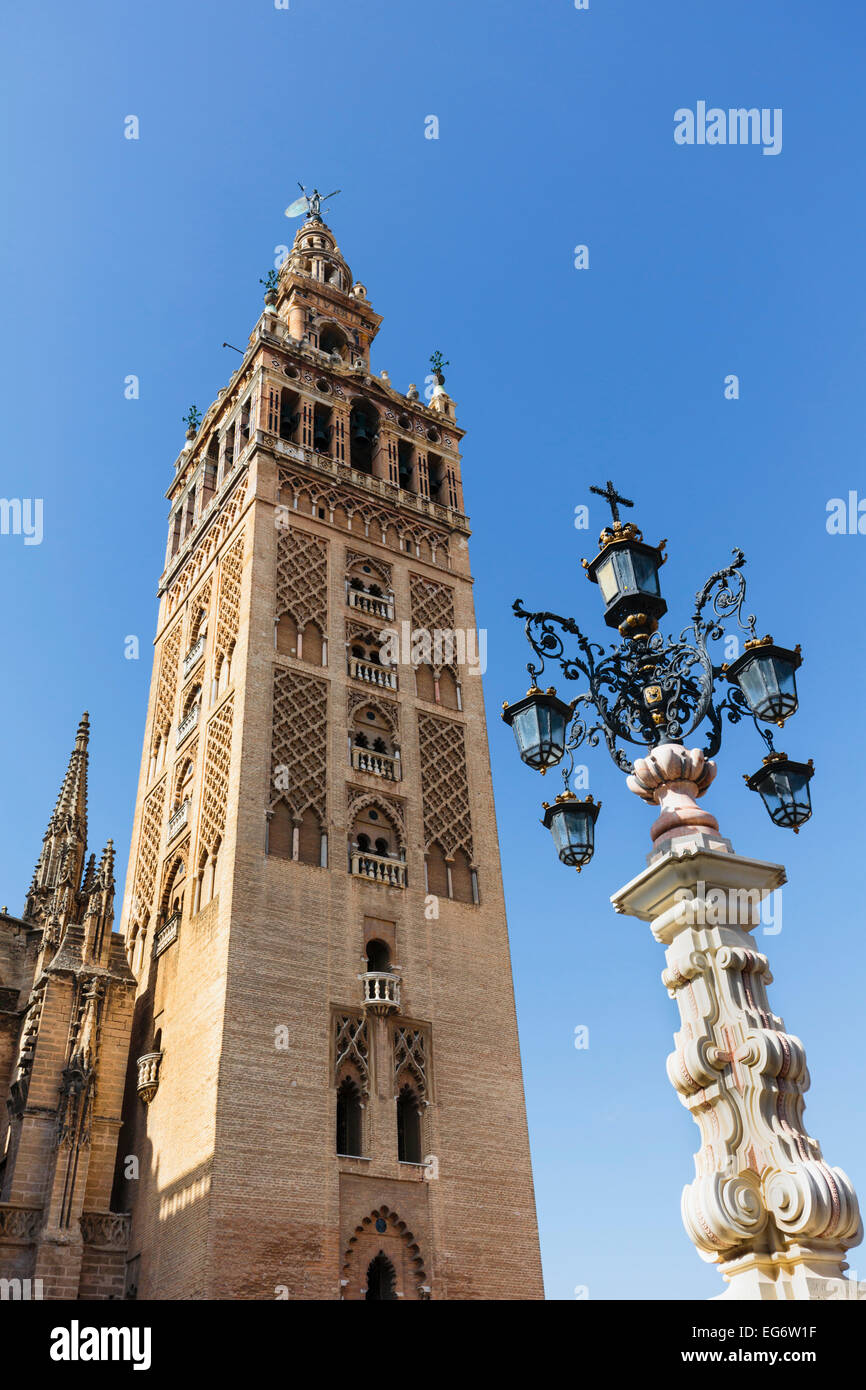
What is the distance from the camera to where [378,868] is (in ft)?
73.3

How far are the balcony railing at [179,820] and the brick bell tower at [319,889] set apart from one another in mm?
92

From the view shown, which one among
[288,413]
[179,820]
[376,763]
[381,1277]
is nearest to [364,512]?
[288,413]

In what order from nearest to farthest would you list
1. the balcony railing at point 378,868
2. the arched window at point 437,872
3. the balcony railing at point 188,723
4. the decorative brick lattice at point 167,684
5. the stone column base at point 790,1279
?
the stone column base at point 790,1279 → the balcony railing at point 378,868 → the arched window at point 437,872 → the balcony railing at point 188,723 → the decorative brick lattice at point 167,684

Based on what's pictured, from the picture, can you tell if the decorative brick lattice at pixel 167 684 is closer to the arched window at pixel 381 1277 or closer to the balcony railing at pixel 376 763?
the balcony railing at pixel 376 763

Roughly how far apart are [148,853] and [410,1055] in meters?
8.85

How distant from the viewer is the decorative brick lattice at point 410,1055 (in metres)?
20.1

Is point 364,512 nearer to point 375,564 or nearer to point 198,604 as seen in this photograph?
point 375,564

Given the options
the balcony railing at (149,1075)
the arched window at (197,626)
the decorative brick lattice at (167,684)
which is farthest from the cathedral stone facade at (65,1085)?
the arched window at (197,626)

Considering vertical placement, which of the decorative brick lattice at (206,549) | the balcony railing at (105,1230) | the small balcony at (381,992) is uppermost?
the decorative brick lattice at (206,549)

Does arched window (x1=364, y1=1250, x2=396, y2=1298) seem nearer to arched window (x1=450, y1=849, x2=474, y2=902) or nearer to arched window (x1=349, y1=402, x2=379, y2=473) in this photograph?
arched window (x1=450, y1=849, x2=474, y2=902)

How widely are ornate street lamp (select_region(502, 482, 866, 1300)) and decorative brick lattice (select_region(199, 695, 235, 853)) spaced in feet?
46.7

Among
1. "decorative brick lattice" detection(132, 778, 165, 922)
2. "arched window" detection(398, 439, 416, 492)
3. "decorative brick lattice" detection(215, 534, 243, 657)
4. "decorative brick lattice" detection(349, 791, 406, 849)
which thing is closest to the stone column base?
"decorative brick lattice" detection(349, 791, 406, 849)
